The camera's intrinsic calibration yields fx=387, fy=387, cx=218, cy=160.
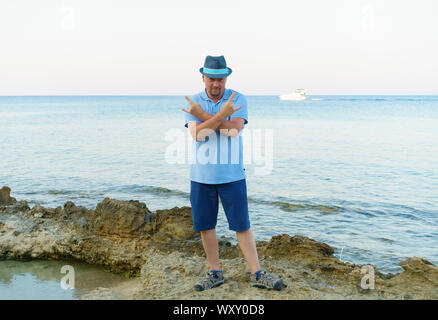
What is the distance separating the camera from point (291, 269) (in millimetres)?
4121

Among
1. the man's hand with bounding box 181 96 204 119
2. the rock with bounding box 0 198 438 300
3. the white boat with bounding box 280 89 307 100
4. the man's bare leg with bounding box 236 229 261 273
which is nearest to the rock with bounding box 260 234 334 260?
the rock with bounding box 0 198 438 300

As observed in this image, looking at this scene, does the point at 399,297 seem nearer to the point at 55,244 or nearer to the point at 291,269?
the point at 291,269

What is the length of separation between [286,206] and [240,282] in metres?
5.39

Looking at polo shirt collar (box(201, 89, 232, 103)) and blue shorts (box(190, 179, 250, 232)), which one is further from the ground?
polo shirt collar (box(201, 89, 232, 103))

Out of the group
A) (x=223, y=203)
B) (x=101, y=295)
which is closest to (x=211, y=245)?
(x=223, y=203)

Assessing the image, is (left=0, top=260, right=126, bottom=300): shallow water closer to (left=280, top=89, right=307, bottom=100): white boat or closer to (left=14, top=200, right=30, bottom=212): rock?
(left=14, top=200, right=30, bottom=212): rock

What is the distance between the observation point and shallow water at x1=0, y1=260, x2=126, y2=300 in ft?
13.3

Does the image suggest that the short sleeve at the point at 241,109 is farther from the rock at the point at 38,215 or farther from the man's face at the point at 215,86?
the rock at the point at 38,215

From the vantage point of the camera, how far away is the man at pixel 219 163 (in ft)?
11.4

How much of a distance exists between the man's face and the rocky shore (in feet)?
5.96

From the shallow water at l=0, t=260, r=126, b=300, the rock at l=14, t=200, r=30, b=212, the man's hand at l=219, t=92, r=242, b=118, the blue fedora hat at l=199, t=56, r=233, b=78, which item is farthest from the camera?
the rock at l=14, t=200, r=30, b=212


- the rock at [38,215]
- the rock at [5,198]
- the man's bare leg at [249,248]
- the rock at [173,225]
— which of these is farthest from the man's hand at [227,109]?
the rock at [5,198]

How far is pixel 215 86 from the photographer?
11.6 feet

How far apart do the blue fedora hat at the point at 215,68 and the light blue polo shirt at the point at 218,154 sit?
0.24 metres
